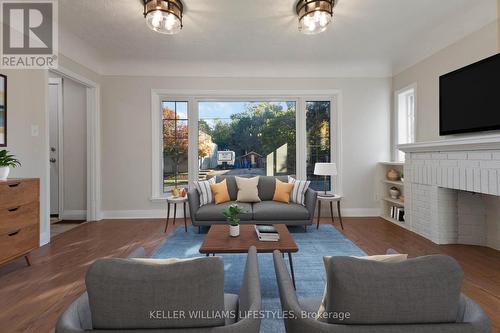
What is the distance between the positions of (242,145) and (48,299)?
3601mm

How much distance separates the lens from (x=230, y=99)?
498cm

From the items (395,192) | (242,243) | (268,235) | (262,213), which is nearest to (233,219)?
(242,243)

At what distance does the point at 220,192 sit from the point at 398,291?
11.5ft

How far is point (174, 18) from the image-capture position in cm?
299

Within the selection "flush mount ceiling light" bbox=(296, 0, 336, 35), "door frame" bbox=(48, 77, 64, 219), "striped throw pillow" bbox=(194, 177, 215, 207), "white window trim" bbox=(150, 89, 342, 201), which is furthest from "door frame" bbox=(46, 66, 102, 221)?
"flush mount ceiling light" bbox=(296, 0, 336, 35)

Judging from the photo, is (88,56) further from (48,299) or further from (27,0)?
(48,299)

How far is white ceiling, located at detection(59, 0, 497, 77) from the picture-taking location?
3127mm

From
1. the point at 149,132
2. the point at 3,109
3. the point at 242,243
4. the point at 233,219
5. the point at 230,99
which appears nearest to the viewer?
the point at 242,243

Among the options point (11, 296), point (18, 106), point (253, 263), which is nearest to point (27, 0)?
point (18, 106)

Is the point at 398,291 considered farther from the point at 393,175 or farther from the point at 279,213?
the point at 393,175

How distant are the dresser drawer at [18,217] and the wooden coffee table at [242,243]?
194cm

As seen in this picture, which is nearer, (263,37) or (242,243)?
(242,243)

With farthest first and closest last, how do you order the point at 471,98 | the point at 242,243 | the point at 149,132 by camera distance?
the point at 149,132
the point at 471,98
the point at 242,243

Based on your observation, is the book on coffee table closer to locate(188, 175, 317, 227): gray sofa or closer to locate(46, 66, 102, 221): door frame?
locate(188, 175, 317, 227): gray sofa
